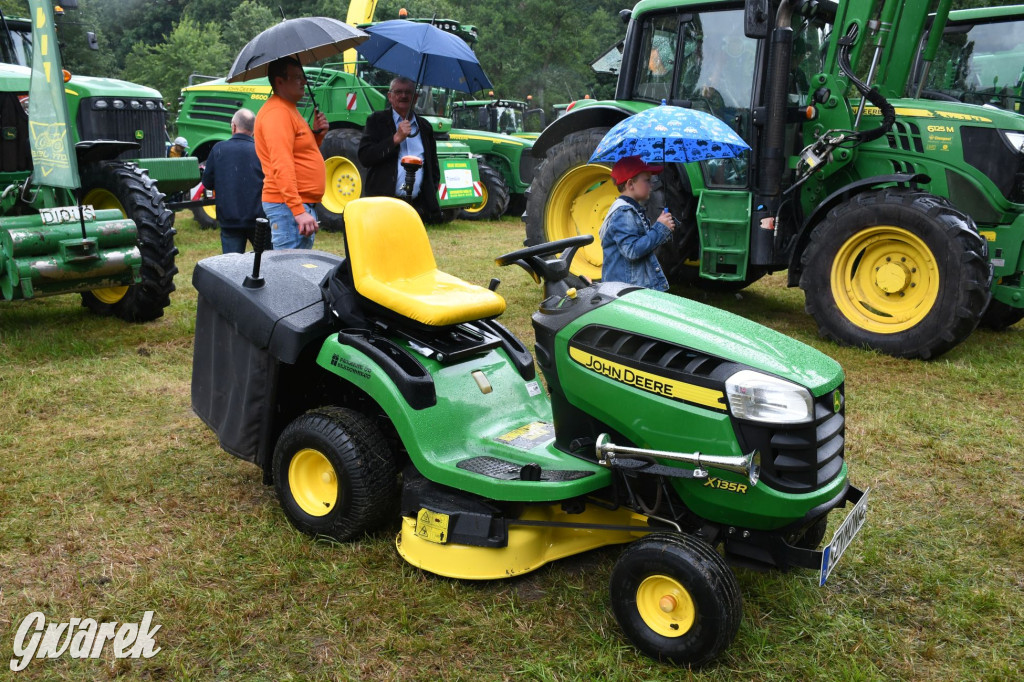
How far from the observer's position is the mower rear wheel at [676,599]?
2350mm

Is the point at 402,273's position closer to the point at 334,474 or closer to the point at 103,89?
the point at 334,474

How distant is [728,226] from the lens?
6.33 metres

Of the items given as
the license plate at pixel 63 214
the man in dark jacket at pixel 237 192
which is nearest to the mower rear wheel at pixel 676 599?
the man in dark jacket at pixel 237 192

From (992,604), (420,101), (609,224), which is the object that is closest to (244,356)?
(609,224)

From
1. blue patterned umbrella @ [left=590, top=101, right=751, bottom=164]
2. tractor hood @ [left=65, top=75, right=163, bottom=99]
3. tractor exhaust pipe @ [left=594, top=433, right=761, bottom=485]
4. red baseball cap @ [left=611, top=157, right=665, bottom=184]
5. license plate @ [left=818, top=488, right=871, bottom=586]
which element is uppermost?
tractor hood @ [left=65, top=75, right=163, bottom=99]

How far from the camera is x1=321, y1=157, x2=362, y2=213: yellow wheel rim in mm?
11359

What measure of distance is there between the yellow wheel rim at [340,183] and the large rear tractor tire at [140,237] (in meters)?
5.01

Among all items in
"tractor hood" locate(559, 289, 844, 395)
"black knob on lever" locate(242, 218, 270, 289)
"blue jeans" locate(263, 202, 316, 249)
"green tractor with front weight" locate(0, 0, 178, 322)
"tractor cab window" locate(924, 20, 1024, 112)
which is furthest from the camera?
"tractor cab window" locate(924, 20, 1024, 112)

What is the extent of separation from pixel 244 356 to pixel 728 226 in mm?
4061

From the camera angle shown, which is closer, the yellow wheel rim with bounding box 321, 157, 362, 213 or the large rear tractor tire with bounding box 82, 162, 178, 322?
the large rear tractor tire with bounding box 82, 162, 178, 322

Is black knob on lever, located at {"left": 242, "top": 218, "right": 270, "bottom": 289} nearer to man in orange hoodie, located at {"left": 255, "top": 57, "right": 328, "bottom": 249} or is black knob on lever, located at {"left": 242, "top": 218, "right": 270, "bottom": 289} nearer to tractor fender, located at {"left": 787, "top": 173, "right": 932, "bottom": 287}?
man in orange hoodie, located at {"left": 255, "top": 57, "right": 328, "bottom": 249}

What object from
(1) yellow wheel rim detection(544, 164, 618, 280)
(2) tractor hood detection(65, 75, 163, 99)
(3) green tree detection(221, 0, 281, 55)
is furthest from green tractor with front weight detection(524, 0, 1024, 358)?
(3) green tree detection(221, 0, 281, 55)

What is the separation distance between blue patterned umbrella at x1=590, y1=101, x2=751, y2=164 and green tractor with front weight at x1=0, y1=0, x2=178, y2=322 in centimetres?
340

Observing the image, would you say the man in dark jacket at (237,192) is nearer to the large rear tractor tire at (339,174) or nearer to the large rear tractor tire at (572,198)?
A: the large rear tractor tire at (572,198)
